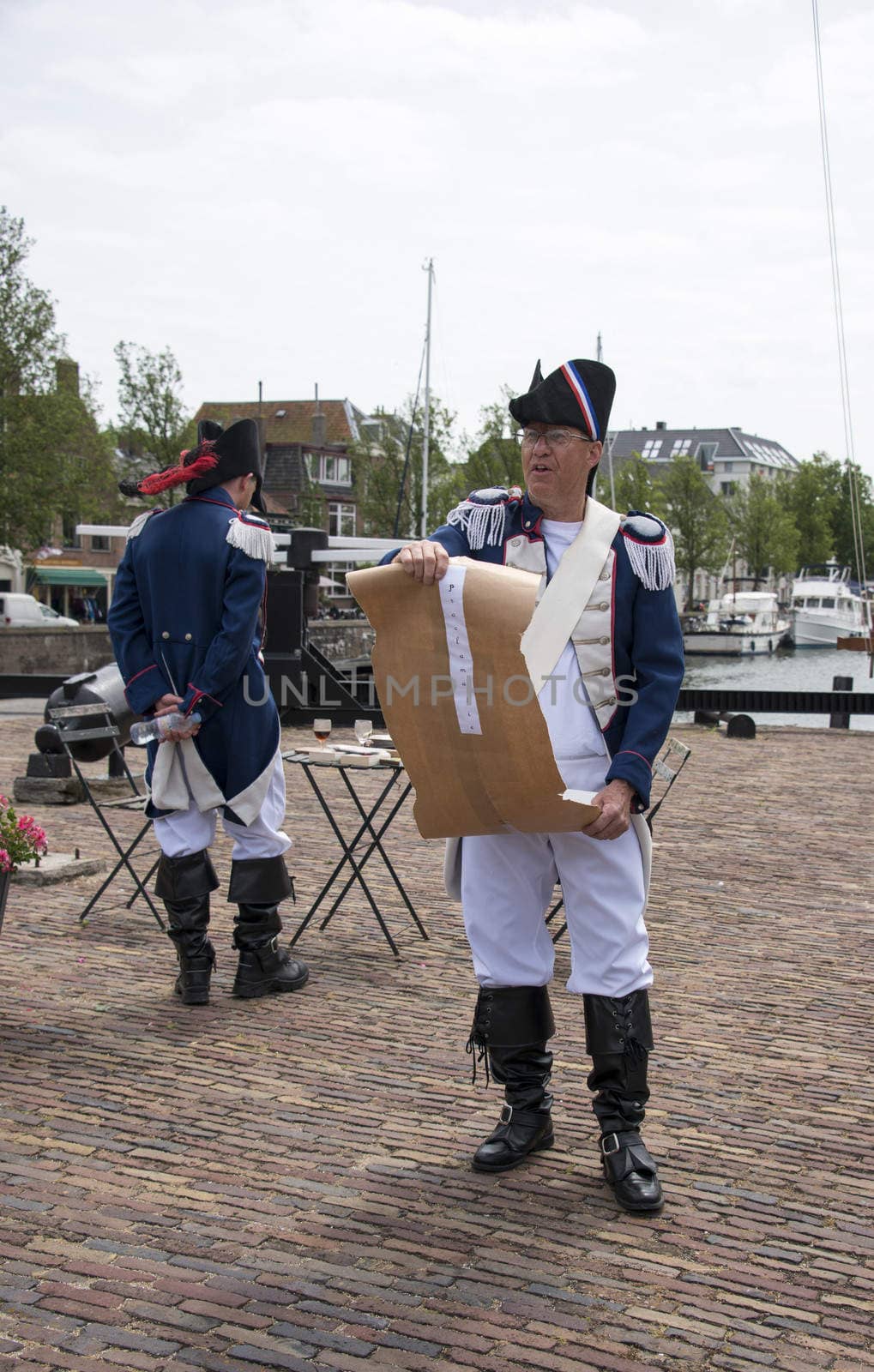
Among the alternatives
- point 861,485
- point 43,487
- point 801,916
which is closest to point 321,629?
point 43,487

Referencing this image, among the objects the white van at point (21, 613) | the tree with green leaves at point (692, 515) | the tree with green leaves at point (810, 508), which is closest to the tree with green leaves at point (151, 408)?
the white van at point (21, 613)

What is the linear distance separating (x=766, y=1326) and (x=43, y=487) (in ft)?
116

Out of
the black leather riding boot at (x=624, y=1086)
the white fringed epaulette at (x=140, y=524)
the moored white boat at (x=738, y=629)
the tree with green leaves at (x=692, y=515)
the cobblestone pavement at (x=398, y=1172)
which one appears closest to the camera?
the cobblestone pavement at (x=398, y=1172)

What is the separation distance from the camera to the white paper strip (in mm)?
3174

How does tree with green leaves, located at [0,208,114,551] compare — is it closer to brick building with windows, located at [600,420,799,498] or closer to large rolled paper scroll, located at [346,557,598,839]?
large rolled paper scroll, located at [346,557,598,839]

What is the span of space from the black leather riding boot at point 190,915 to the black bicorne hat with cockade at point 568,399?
→ 2375mm

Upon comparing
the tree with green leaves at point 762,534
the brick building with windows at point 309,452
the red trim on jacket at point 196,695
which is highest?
the brick building with windows at point 309,452

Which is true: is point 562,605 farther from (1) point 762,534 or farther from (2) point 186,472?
(1) point 762,534

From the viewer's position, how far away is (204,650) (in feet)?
16.5

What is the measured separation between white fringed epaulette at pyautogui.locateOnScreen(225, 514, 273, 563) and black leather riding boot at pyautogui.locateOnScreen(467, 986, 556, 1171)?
6.90 feet

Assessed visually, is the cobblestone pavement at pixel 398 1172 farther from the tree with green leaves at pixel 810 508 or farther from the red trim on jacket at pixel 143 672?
the tree with green leaves at pixel 810 508

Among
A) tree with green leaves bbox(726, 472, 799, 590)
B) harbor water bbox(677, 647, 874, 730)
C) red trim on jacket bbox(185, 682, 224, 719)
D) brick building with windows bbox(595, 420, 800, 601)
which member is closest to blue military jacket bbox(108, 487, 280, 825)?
red trim on jacket bbox(185, 682, 224, 719)

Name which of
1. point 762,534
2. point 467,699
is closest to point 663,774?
point 467,699

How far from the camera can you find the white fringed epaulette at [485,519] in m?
3.51
